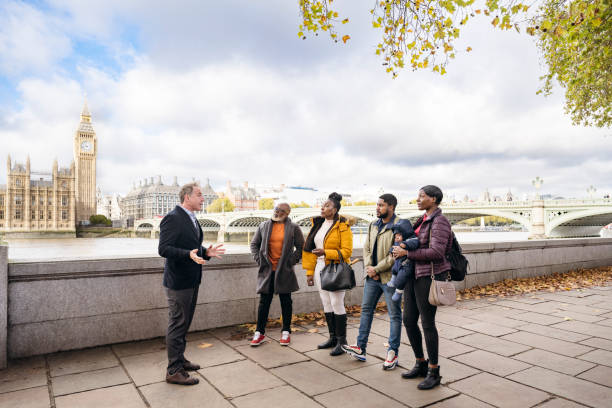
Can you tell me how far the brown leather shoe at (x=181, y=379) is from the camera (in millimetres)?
3461

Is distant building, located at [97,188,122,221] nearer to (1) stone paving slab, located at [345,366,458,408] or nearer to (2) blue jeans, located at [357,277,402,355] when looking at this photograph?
(2) blue jeans, located at [357,277,402,355]

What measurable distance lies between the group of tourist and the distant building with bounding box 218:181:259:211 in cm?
12890

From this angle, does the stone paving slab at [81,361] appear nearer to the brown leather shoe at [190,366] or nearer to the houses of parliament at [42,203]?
the brown leather shoe at [190,366]

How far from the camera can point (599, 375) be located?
3.69 m

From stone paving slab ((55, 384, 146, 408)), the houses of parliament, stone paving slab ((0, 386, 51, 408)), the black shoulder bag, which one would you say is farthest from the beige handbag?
the houses of parliament

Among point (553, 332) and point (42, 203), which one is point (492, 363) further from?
point (42, 203)

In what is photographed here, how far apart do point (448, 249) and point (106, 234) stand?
100956mm

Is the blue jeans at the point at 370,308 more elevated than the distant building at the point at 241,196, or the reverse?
the distant building at the point at 241,196

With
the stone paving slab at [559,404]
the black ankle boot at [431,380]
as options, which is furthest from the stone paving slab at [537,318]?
the black ankle boot at [431,380]

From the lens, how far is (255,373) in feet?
12.3

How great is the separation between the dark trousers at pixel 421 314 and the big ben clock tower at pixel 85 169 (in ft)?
356

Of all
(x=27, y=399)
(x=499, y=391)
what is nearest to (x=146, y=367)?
(x=27, y=399)

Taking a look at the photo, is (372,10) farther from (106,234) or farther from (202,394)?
(106,234)

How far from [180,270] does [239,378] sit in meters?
1.06
